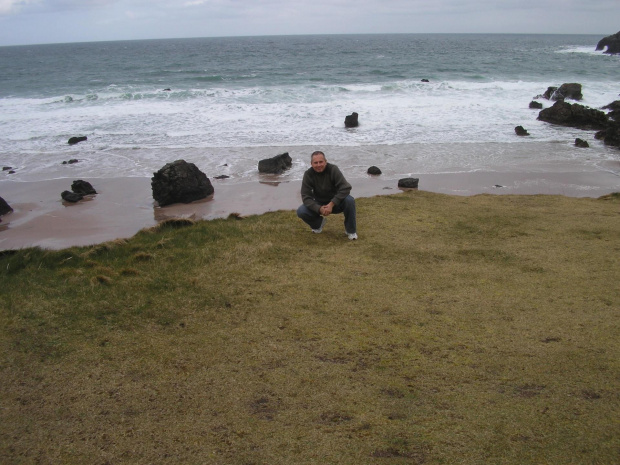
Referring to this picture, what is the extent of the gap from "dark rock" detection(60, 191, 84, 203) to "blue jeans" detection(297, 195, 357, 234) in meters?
6.24

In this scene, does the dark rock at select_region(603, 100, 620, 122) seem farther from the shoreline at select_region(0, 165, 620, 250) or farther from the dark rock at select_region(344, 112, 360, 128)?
the dark rock at select_region(344, 112, 360, 128)

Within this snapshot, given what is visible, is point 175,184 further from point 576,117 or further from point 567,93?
point 567,93

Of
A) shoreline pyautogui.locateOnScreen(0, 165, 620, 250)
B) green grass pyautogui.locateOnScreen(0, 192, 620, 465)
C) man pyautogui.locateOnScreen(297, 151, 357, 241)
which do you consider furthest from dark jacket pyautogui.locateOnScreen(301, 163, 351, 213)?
shoreline pyautogui.locateOnScreen(0, 165, 620, 250)

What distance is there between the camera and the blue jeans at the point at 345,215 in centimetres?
659

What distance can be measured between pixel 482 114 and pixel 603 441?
67.7 ft

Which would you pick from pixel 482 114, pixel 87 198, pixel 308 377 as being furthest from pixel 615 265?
pixel 482 114

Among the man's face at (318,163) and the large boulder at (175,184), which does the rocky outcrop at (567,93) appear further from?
the man's face at (318,163)

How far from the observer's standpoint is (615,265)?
18.5ft

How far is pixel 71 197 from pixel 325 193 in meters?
6.68

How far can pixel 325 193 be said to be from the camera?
6633mm

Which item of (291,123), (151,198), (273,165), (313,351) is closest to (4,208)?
(151,198)

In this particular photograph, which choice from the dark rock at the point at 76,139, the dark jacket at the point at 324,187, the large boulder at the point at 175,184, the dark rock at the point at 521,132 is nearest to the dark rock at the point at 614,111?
the dark rock at the point at 521,132

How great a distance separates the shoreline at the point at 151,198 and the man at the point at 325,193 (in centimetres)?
325

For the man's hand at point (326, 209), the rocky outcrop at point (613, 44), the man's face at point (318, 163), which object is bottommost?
the man's hand at point (326, 209)
